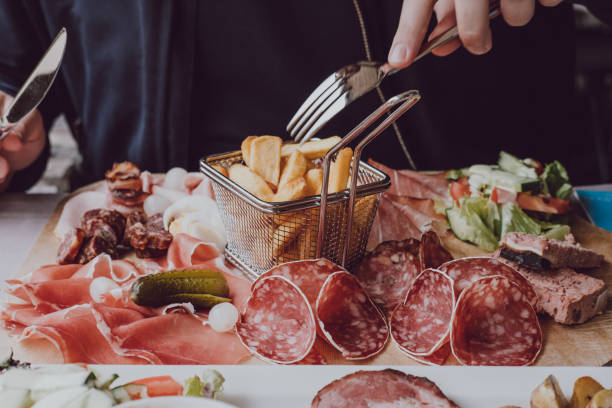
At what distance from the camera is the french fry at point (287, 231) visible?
44.9 inches

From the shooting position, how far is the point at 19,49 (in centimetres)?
172

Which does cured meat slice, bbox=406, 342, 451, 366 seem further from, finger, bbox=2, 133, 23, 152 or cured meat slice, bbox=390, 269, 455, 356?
finger, bbox=2, 133, 23, 152


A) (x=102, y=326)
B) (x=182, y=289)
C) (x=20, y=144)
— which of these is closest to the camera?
(x=102, y=326)

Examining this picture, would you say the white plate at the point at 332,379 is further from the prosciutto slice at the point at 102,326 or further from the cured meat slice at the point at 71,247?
the cured meat slice at the point at 71,247

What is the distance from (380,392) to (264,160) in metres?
0.62

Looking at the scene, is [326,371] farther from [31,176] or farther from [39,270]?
[31,176]

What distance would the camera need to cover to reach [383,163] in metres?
1.94

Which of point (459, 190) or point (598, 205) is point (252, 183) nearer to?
point (459, 190)

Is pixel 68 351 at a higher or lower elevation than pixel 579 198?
higher

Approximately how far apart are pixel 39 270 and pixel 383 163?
48.4 inches

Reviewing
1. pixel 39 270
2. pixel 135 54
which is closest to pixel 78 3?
pixel 135 54

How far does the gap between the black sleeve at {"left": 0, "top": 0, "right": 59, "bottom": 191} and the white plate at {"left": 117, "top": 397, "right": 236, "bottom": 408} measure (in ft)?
4.45

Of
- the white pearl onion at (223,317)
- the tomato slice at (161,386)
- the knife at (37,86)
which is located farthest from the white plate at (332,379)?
the knife at (37,86)

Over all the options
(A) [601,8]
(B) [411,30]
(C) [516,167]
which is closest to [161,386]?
(B) [411,30]
